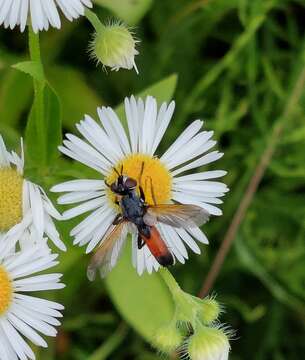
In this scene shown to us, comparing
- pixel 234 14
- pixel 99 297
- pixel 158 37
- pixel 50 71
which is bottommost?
pixel 99 297

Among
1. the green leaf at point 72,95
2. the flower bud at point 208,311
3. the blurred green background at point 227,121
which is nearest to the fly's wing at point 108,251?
the flower bud at point 208,311

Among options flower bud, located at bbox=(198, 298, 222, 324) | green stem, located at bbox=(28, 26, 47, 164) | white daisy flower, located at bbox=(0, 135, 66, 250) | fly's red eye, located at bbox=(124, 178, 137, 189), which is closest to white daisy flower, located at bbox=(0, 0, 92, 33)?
green stem, located at bbox=(28, 26, 47, 164)

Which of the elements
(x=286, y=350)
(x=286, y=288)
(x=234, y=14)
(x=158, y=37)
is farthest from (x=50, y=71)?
(x=286, y=350)

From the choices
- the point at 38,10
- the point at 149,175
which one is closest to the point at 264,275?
the point at 149,175

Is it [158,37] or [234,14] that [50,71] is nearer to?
[158,37]

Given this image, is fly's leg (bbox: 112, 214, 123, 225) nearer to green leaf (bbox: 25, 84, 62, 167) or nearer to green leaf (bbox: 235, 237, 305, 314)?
green leaf (bbox: 25, 84, 62, 167)

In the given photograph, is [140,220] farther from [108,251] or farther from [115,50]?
[115,50]
